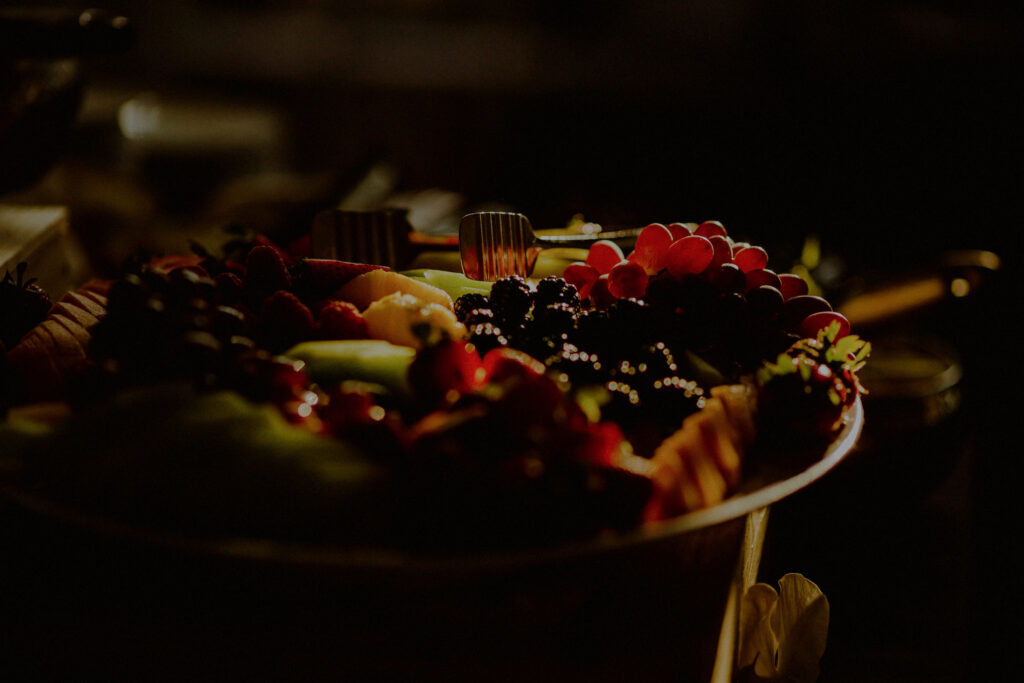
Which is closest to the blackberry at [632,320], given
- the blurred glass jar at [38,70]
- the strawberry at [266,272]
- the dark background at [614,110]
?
the strawberry at [266,272]

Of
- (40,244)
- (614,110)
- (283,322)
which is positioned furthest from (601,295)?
(614,110)

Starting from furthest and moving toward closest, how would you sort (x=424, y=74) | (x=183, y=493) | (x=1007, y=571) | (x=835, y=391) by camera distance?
(x=424, y=74) < (x=1007, y=571) < (x=835, y=391) < (x=183, y=493)

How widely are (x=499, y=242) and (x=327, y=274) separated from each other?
0.86 feet

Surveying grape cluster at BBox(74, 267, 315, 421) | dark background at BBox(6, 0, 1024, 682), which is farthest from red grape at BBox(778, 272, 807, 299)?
dark background at BBox(6, 0, 1024, 682)

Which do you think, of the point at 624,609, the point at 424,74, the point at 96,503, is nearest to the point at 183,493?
the point at 96,503

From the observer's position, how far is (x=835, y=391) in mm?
764

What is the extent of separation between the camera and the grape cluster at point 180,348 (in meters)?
0.64

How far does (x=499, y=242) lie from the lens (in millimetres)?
1074

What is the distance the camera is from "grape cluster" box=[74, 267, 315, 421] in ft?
2.11

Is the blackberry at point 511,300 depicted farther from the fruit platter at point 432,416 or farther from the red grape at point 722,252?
the red grape at point 722,252

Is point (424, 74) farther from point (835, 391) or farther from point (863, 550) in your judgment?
point (835, 391)

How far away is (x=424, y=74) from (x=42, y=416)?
10.1 ft

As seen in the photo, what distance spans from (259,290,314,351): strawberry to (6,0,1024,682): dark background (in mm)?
2031

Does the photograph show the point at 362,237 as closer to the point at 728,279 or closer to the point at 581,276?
the point at 581,276
